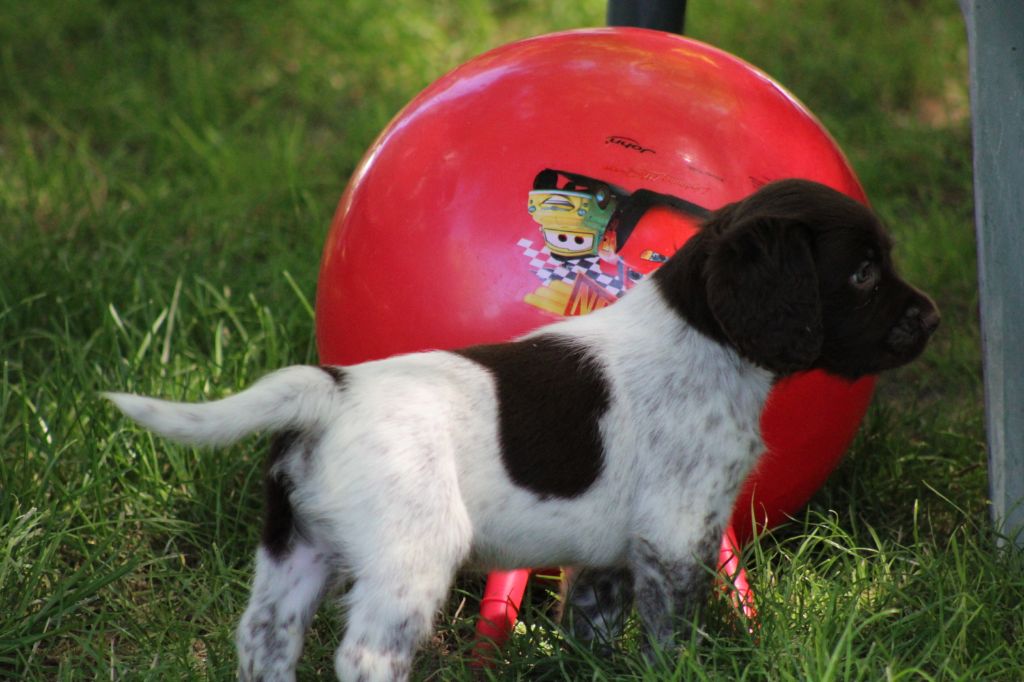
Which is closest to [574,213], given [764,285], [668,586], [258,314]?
[764,285]

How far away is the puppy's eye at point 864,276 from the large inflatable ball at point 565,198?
17.2 inches

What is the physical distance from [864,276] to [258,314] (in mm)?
2465

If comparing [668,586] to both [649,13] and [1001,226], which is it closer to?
[1001,226]

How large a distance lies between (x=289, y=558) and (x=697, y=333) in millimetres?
1070

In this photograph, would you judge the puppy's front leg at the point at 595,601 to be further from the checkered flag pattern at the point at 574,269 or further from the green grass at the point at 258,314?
the checkered flag pattern at the point at 574,269

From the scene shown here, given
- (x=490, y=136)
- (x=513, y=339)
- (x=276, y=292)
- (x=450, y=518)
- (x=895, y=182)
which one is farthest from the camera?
(x=895, y=182)

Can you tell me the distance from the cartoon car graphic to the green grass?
962 millimetres

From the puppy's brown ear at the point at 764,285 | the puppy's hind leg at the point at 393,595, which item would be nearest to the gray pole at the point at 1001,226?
the puppy's brown ear at the point at 764,285

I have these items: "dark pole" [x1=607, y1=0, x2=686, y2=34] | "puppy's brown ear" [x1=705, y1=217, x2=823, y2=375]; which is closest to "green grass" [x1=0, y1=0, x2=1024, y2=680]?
"puppy's brown ear" [x1=705, y1=217, x2=823, y2=375]

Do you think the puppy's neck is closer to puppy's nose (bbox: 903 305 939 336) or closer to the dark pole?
puppy's nose (bbox: 903 305 939 336)

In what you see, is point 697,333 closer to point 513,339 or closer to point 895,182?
point 513,339

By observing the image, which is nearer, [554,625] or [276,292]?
[554,625]

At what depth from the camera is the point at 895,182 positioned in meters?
6.80

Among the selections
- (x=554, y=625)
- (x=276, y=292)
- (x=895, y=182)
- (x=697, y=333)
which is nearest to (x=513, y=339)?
(x=697, y=333)
